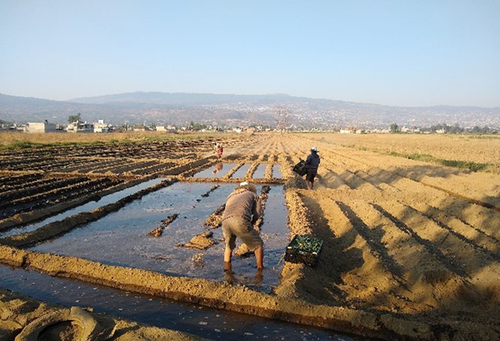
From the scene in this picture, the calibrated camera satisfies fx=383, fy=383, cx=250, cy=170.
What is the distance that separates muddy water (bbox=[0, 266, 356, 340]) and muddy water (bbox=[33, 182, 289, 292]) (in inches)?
34.3

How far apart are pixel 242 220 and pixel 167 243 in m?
2.32

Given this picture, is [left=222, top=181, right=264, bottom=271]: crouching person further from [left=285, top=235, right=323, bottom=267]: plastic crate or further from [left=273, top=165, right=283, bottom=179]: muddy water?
[left=273, top=165, right=283, bottom=179]: muddy water

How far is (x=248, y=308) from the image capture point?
15.3 ft

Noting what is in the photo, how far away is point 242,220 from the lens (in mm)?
5566

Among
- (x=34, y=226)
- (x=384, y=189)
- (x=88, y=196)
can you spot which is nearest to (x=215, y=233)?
(x=34, y=226)

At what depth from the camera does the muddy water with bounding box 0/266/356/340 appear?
13.8 feet

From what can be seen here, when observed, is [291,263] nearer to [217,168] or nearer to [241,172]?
[241,172]

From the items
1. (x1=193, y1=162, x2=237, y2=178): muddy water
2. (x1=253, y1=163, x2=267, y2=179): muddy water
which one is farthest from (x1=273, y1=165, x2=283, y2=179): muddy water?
(x1=193, y1=162, x2=237, y2=178): muddy water

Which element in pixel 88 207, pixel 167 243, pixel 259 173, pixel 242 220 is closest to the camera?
pixel 242 220

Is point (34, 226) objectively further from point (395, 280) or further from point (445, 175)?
point (445, 175)

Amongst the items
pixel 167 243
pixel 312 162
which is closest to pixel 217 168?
pixel 312 162

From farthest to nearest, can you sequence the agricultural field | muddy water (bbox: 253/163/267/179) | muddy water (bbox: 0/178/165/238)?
muddy water (bbox: 253/163/267/179) → muddy water (bbox: 0/178/165/238) → the agricultural field

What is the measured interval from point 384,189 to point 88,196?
9.84 m

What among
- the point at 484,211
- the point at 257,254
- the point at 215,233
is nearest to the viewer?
the point at 257,254
